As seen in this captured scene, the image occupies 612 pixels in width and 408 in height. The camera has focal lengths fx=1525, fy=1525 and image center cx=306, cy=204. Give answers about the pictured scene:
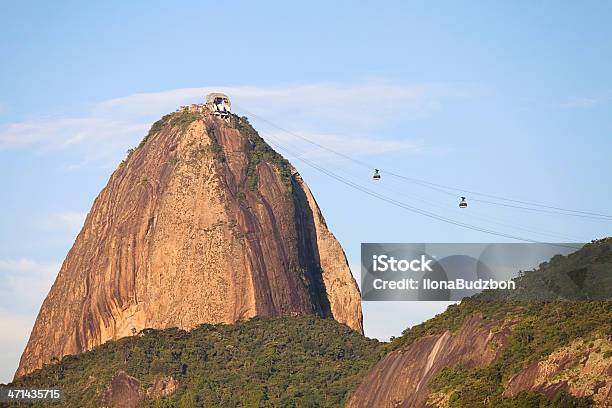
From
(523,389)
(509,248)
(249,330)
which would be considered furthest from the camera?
(249,330)

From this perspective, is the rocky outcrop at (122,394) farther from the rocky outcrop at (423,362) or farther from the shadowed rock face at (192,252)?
the rocky outcrop at (423,362)

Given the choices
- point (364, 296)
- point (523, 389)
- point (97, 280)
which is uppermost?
point (97, 280)

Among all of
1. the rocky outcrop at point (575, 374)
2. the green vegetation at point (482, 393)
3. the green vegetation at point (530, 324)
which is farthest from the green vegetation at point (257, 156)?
the rocky outcrop at point (575, 374)

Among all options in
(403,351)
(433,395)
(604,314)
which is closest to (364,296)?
(403,351)

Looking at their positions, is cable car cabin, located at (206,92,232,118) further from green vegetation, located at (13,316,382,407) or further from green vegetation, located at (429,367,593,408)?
green vegetation, located at (429,367,593,408)

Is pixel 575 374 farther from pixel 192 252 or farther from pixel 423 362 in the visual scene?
pixel 192 252

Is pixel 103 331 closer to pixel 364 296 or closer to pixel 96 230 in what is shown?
pixel 96 230
